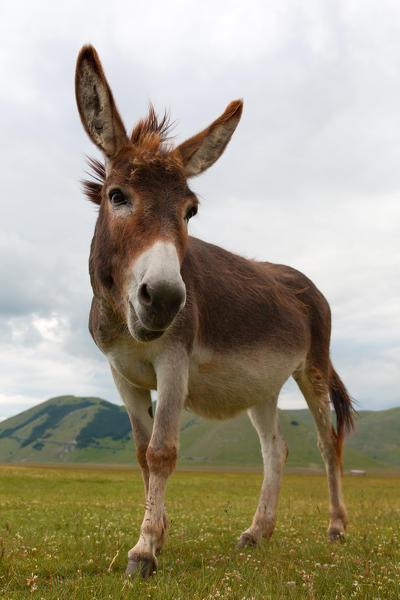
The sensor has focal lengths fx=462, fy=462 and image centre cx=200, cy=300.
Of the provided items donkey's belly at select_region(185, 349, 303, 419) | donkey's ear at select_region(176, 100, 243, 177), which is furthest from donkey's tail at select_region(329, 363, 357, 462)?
donkey's ear at select_region(176, 100, 243, 177)

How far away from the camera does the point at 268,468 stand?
7.83 meters

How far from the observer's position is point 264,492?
7531mm

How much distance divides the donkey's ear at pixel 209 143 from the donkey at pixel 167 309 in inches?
0.5

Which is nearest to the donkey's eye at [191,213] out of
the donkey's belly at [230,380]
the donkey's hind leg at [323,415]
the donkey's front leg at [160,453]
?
the donkey's front leg at [160,453]

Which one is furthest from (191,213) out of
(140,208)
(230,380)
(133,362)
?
(230,380)

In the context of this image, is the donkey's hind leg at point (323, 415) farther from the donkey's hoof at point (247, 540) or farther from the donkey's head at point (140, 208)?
the donkey's head at point (140, 208)

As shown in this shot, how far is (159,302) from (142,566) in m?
2.62

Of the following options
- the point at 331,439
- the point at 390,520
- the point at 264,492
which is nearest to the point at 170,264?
the point at 264,492

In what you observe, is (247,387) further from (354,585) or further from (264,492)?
(354,585)

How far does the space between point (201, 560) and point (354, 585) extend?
6.11 feet

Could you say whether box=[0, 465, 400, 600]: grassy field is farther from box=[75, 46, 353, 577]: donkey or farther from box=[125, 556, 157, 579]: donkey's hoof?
box=[75, 46, 353, 577]: donkey

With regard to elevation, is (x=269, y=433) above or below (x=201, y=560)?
above

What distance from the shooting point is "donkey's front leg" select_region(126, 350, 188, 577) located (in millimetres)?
4559

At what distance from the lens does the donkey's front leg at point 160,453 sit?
179 inches
